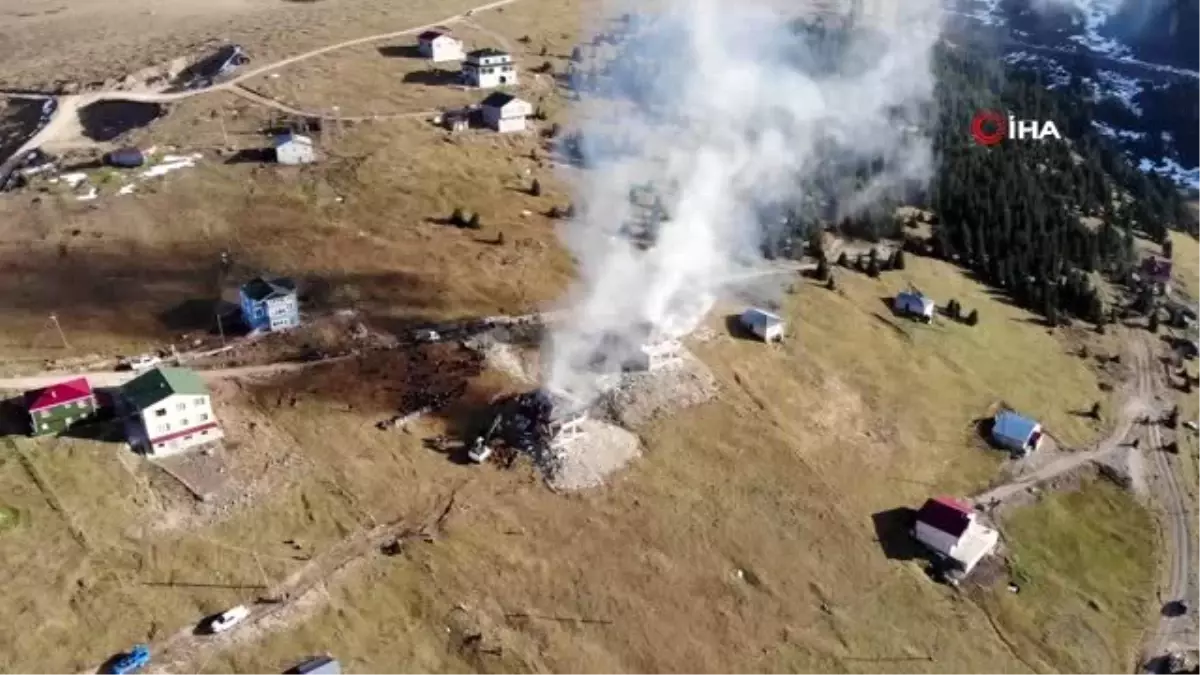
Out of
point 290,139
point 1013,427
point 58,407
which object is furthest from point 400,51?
point 1013,427

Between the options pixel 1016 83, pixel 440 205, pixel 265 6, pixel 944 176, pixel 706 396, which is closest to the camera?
pixel 706 396

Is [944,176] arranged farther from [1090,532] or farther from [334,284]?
[334,284]

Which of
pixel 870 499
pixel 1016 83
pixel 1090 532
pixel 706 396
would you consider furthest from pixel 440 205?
pixel 1016 83

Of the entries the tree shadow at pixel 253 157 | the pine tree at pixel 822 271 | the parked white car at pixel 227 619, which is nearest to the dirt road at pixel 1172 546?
the pine tree at pixel 822 271

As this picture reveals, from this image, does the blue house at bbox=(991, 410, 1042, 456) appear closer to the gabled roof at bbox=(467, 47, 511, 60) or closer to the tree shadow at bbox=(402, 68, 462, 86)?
the gabled roof at bbox=(467, 47, 511, 60)

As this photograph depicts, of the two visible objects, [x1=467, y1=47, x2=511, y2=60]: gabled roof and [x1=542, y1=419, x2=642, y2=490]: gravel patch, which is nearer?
[x1=542, y1=419, x2=642, y2=490]: gravel patch

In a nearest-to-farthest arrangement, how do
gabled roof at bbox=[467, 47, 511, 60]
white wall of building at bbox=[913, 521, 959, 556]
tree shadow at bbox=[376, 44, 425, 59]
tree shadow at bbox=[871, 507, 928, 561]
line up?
1. white wall of building at bbox=[913, 521, 959, 556]
2. tree shadow at bbox=[871, 507, 928, 561]
3. gabled roof at bbox=[467, 47, 511, 60]
4. tree shadow at bbox=[376, 44, 425, 59]

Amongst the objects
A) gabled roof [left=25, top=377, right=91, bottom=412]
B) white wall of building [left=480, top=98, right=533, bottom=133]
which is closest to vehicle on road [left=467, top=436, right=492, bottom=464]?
A: gabled roof [left=25, top=377, right=91, bottom=412]
